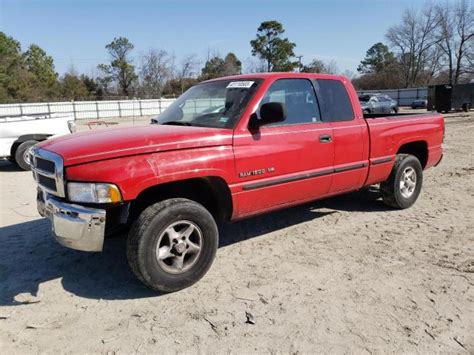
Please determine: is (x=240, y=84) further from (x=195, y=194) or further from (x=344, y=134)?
(x=344, y=134)

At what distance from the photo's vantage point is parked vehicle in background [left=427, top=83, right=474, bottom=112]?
2950 cm

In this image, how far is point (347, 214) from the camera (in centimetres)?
585

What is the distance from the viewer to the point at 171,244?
143 inches

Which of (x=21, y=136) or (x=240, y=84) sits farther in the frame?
(x=21, y=136)

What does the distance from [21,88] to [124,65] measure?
18200mm

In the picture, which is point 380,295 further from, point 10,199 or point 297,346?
point 10,199

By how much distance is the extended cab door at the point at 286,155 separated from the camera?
13.3ft

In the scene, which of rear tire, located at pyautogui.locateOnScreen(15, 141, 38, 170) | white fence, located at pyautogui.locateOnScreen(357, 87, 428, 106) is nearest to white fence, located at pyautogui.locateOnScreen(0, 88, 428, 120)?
rear tire, located at pyautogui.locateOnScreen(15, 141, 38, 170)

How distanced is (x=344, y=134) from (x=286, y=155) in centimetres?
99

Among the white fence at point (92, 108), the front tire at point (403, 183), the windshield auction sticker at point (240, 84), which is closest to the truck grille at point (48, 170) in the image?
the windshield auction sticker at point (240, 84)

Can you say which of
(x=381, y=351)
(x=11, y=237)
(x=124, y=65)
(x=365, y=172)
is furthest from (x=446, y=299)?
(x=124, y=65)

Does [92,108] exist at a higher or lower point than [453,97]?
higher

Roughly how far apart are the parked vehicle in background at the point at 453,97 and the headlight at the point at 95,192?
31.2m

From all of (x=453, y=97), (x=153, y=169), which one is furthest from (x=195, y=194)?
(x=453, y=97)
